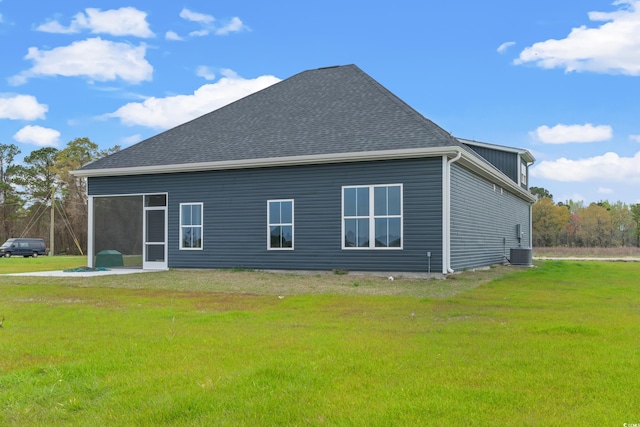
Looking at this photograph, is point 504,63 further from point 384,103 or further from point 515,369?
point 515,369

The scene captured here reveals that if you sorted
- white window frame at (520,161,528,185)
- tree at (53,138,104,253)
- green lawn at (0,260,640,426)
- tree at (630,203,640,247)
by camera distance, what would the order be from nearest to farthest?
green lawn at (0,260,640,426) → white window frame at (520,161,528,185) → tree at (53,138,104,253) → tree at (630,203,640,247)

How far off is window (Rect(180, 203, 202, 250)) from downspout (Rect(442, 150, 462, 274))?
7.20 m

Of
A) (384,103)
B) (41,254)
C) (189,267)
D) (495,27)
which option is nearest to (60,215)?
(41,254)

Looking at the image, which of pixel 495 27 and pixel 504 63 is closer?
pixel 495 27

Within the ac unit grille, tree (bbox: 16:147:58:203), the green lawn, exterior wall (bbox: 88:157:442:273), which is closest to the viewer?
the green lawn

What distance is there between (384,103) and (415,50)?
1.70m

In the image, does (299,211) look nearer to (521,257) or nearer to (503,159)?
(521,257)

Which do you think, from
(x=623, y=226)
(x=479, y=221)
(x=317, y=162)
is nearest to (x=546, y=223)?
(x=623, y=226)

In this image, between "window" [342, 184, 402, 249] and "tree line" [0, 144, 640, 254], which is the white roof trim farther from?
"tree line" [0, 144, 640, 254]

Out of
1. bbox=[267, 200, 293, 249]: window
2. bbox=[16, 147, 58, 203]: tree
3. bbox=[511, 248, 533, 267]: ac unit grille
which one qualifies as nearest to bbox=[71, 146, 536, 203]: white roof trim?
bbox=[267, 200, 293, 249]: window

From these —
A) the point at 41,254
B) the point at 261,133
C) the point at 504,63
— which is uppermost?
the point at 504,63

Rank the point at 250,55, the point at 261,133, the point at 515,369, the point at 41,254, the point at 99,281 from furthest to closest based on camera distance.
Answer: the point at 41,254
the point at 261,133
the point at 250,55
the point at 99,281
the point at 515,369

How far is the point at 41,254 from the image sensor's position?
4003 centimetres

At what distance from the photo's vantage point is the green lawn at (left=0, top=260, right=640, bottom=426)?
3.78 meters
